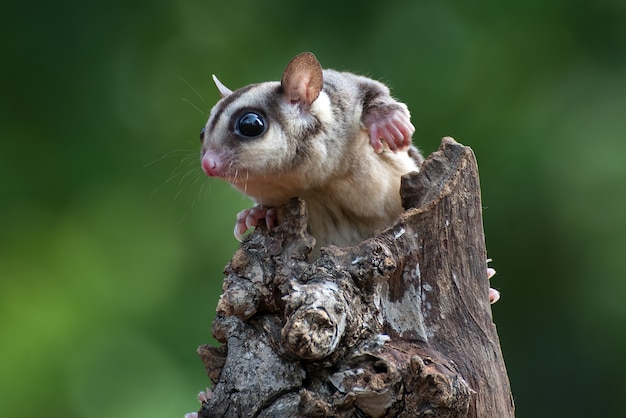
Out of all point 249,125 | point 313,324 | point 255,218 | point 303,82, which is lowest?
point 313,324

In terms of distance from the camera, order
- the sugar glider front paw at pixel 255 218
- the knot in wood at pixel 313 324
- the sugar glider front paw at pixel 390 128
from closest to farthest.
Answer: the knot in wood at pixel 313 324 < the sugar glider front paw at pixel 255 218 < the sugar glider front paw at pixel 390 128

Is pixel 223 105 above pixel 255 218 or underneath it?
above

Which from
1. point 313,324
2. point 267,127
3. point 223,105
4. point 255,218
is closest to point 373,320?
point 313,324

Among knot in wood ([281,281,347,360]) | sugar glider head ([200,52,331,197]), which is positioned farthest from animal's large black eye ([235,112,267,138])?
knot in wood ([281,281,347,360])

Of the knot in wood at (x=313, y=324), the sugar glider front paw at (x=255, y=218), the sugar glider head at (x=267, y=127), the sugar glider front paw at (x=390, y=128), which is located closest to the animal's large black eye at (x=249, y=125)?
the sugar glider head at (x=267, y=127)

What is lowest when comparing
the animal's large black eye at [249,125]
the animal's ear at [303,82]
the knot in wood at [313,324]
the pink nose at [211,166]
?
the knot in wood at [313,324]

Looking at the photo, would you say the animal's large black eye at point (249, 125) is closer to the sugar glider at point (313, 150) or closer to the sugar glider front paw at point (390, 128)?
the sugar glider at point (313, 150)

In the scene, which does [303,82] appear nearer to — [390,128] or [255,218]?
[390,128]
